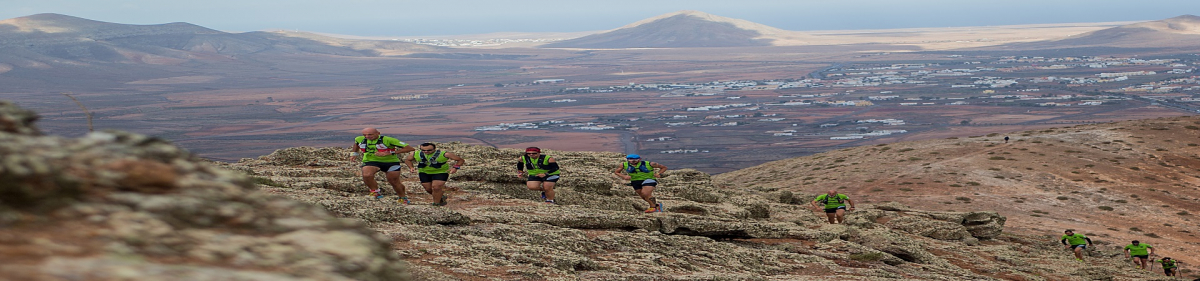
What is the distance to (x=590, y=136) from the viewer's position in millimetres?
172625

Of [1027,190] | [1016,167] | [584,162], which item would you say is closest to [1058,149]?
[1016,167]

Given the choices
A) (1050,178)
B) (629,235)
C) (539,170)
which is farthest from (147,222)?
(1050,178)

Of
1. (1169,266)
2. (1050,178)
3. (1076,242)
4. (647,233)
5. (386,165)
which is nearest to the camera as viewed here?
(647,233)

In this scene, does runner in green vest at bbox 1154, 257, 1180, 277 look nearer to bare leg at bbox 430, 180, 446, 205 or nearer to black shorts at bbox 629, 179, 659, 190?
black shorts at bbox 629, 179, 659, 190

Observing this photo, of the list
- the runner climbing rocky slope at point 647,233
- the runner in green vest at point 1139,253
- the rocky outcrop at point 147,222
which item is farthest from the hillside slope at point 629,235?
the rocky outcrop at point 147,222

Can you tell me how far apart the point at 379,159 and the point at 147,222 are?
45.3ft

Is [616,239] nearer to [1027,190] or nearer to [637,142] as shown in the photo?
[1027,190]

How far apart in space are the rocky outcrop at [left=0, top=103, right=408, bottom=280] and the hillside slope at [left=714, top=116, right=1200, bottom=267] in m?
34.4

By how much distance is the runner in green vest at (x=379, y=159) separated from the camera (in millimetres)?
18422

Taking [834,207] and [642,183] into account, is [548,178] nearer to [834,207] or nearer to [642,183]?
[642,183]

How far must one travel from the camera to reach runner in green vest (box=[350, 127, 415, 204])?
60.4 ft

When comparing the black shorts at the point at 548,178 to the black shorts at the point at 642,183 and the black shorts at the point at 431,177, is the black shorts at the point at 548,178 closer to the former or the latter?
the black shorts at the point at 642,183

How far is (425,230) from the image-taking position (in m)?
14.0

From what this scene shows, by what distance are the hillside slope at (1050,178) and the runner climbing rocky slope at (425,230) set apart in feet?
39.0
